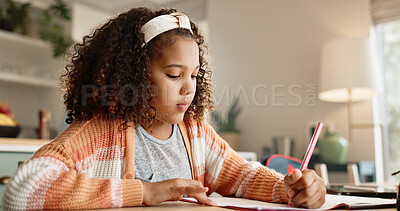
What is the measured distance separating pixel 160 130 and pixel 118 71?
0.18 m

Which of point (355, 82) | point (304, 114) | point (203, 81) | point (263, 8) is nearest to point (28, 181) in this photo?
point (203, 81)

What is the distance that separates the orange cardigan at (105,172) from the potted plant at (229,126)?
227 cm

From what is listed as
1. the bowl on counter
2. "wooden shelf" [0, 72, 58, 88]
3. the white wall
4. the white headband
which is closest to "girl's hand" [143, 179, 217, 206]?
the white headband

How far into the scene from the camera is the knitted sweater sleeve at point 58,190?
61 centimetres

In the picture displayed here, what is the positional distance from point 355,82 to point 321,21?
82 centimetres

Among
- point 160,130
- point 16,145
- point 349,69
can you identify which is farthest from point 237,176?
point 349,69

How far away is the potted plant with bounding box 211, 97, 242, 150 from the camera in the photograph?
10.8 ft

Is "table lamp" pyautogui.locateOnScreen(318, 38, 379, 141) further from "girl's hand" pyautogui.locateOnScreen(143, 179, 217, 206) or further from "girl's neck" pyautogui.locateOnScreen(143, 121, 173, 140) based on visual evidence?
"girl's hand" pyautogui.locateOnScreen(143, 179, 217, 206)

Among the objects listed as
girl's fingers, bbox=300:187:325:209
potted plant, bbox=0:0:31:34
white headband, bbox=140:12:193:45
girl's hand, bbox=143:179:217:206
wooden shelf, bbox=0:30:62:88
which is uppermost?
potted plant, bbox=0:0:31:34

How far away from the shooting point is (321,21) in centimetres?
305

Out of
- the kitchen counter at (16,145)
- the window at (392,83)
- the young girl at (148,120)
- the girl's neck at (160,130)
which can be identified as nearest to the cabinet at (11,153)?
the kitchen counter at (16,145)

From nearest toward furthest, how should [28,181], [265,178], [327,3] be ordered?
[28,181]
[265,178]
[327,3]

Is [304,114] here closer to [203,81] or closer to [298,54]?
[298,54]

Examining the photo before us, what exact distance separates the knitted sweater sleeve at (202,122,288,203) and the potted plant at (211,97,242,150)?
2.26 meters
